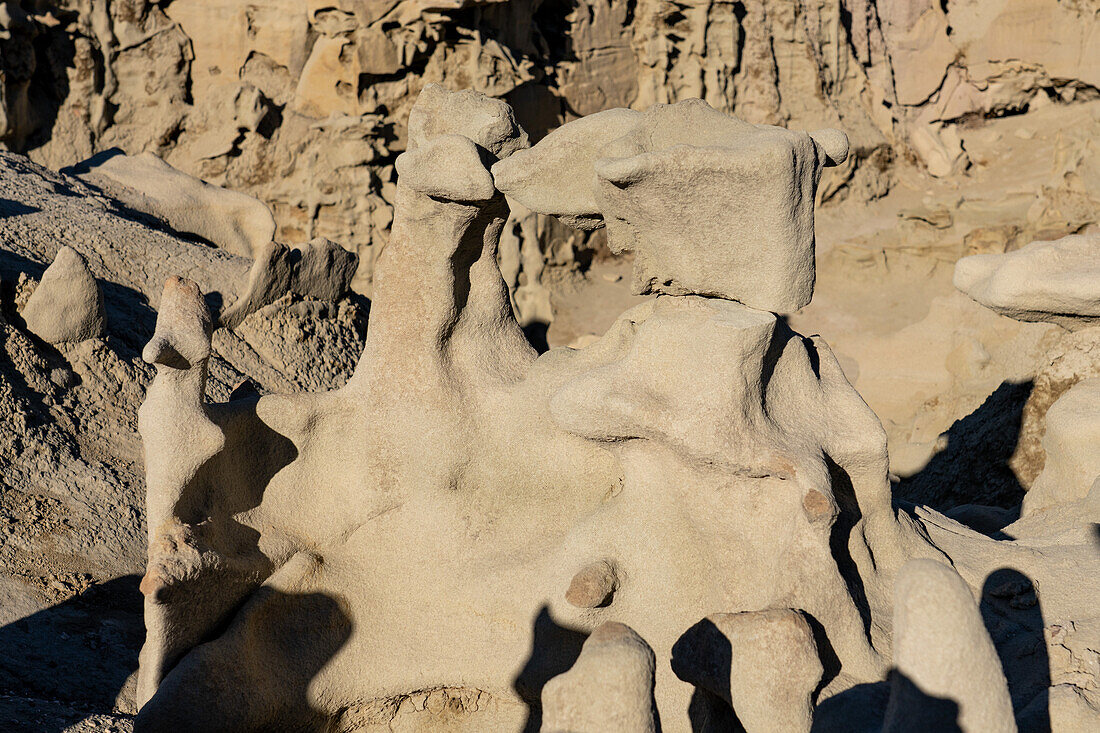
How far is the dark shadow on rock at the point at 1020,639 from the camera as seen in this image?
2008mm

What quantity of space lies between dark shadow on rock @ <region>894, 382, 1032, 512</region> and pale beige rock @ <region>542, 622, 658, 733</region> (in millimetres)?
2628

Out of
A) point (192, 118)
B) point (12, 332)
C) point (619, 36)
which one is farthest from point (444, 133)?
point (619, 36)

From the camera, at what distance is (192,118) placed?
9328 millimetres

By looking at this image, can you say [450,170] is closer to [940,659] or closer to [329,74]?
[940,659]

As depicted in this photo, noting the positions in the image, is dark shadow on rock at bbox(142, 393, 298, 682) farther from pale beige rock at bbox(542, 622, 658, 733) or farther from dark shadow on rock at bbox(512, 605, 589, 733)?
pale beige rock at bbox(542, 622, 658, 733)

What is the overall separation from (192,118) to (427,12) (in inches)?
95.0

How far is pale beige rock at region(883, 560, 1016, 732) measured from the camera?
1.49 meters

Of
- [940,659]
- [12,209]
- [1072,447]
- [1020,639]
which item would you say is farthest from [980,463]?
[12,209]

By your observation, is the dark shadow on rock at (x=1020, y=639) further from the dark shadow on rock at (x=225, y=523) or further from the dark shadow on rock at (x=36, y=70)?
the dark shadow on rock at (x=36, y=70)

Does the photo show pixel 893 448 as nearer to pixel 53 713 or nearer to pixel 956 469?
pixel 956 469

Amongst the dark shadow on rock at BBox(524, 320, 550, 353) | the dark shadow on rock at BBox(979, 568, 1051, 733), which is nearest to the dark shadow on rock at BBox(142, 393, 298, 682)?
the dark shadow on rock at BBox(979, 568, 1051, 733)

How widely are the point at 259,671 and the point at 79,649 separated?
80cm

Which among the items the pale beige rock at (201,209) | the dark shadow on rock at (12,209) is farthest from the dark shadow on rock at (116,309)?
the pale beige rock at (201,209)

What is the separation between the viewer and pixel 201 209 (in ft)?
20.5
